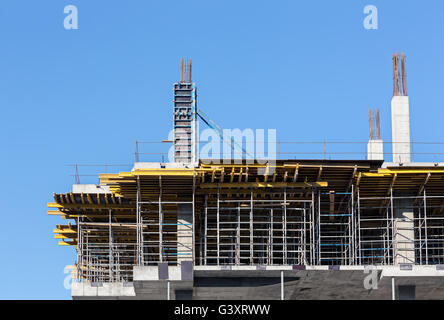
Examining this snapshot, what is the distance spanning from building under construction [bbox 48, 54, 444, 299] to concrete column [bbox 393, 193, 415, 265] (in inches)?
2.1

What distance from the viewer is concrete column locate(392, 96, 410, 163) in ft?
172

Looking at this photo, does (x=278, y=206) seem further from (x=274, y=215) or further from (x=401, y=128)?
(x=401, y=128)

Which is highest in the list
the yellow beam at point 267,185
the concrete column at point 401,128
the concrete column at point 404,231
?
the concrete column at point 401,128

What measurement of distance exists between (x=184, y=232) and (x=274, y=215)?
5733 millimetres

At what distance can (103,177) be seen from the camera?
49.2 m

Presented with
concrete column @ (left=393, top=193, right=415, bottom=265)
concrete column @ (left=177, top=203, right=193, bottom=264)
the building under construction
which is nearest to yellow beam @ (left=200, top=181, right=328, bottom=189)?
the building under construction

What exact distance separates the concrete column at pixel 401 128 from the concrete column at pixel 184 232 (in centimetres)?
1202

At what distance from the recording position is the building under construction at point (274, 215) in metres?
48.0

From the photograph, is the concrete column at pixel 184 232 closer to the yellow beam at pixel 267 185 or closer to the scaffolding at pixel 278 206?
the scaffolding at pixel 278 206

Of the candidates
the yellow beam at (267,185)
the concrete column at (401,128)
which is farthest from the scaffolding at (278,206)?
the concrete column at (401,128)

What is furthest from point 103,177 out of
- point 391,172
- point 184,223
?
point 391,172

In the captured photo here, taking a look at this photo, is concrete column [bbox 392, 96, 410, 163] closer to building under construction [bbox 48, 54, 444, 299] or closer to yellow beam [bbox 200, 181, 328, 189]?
building under construction [bbox 48, 54, 444, 299]
